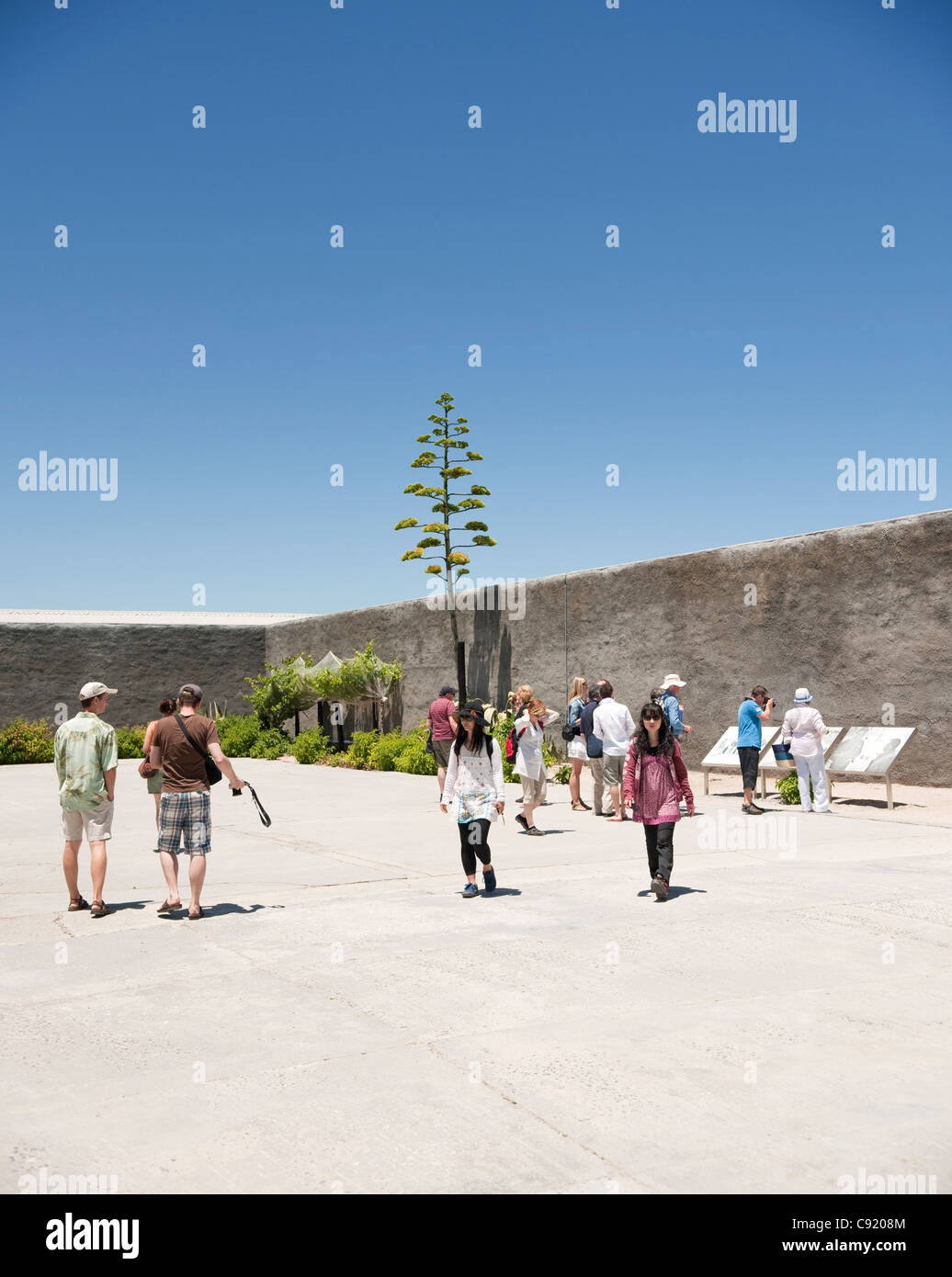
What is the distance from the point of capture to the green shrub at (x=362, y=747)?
965 inches

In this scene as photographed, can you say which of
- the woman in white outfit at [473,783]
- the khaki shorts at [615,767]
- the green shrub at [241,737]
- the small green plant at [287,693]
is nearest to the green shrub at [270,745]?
the green shrub at [241,737]

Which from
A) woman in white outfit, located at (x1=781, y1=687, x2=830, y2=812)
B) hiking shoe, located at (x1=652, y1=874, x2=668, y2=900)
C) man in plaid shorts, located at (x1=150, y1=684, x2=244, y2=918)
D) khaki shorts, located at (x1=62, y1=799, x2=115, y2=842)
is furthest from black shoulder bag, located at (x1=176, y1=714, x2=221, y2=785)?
woman in white outfit, located at (x1=781, y1=687, x2=830, y2=812)

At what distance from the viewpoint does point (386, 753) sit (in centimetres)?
2344

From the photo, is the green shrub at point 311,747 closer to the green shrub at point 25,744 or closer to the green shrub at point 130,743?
the green shrub at point 130,743

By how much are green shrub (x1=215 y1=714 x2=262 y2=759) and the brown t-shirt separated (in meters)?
20.9

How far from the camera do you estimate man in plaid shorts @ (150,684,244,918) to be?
8.36 metres

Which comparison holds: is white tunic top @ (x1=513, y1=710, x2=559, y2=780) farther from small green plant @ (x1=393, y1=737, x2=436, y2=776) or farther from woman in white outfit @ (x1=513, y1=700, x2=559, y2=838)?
small green plant @ (x1=393, y1=737, x2=436, y2=776)

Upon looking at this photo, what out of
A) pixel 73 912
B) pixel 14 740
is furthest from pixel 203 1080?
pixel 14 740

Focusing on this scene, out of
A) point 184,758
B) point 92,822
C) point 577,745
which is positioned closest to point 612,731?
point 577,745

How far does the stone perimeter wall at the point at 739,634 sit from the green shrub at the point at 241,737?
3686 millimetres

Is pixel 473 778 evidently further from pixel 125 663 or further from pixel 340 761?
pixel 125 663

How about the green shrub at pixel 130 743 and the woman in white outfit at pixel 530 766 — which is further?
the green shrub at pixel 130 743

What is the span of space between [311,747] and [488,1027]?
21.6m
